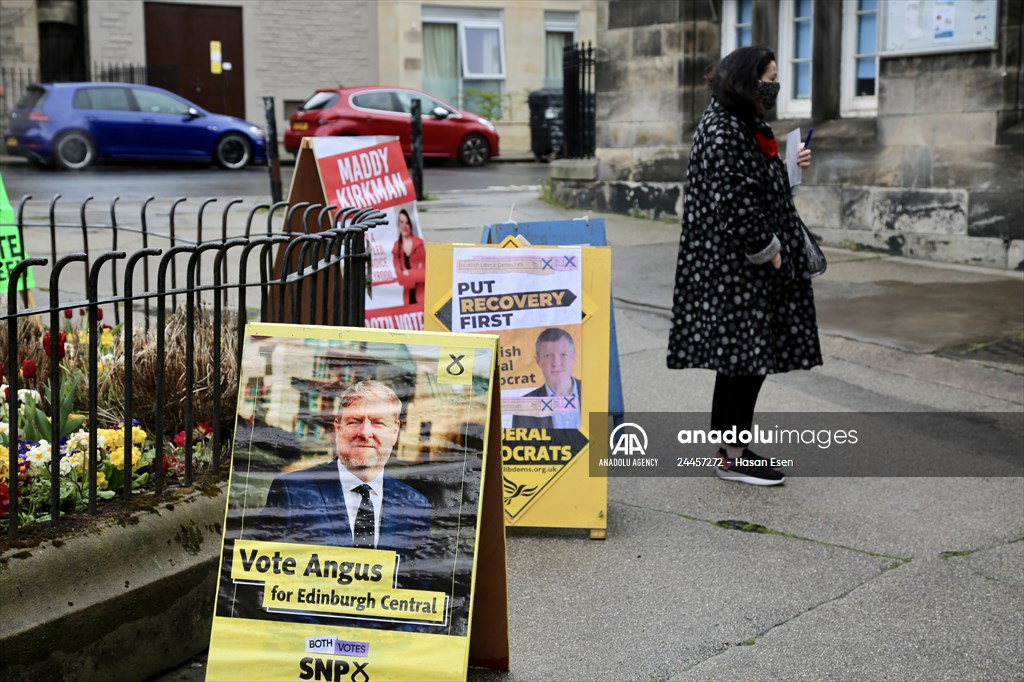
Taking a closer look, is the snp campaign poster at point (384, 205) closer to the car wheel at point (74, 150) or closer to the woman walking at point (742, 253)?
the woman walking at point (742, 253)

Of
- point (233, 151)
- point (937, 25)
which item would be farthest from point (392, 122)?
point (937, 25)

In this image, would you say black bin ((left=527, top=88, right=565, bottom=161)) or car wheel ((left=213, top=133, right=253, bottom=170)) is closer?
car wheel ((left=213, top=133, right=253, bottom=170))

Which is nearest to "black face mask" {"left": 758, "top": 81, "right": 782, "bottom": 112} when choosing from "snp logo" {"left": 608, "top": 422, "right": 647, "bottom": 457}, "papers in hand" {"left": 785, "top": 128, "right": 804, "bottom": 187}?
"papers in hand" {"left": 785, "top": 128, "right": 804, "bottom": 187}

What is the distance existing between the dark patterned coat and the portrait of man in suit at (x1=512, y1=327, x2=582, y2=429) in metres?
0.62

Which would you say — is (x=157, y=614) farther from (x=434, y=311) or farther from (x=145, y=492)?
(x=434, y=311)

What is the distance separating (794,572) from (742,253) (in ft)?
4.41

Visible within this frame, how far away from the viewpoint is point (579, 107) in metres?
16.0

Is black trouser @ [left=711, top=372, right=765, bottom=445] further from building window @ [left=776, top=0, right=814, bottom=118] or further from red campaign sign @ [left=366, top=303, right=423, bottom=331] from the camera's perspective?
building window @ [left=776, top=0, right=814, bottom=118]

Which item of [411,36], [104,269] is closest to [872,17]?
[104,269]

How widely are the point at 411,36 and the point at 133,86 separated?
9.37 m

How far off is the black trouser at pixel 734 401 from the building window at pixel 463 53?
26500 mm

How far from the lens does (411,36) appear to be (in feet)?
99.2

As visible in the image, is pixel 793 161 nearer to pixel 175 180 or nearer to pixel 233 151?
pixel 175 180

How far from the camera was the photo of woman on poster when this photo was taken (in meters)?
6.95
